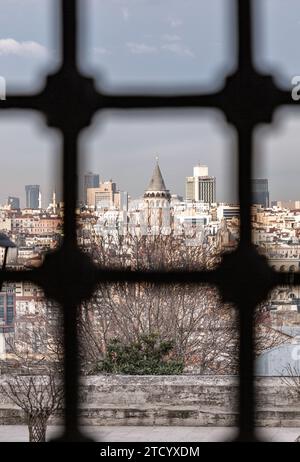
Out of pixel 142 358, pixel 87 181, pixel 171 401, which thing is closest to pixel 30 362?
pixel 142 358

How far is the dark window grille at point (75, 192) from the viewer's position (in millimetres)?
840

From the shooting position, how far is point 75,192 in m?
0.84

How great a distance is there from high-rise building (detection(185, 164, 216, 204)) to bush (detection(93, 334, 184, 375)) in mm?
2230

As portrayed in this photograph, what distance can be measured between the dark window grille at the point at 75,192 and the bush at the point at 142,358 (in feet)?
30.7

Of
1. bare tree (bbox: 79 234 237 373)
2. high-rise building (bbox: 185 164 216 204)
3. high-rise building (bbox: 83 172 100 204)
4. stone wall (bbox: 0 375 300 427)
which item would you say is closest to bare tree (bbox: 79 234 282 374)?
bare tree (bbox: 79 234 237 373)

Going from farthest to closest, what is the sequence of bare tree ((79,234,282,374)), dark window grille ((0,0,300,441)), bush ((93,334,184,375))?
bare tree ((79,234,282,374)), bush ((93,334,184,375)), dark window grille ((0,0,300,441))

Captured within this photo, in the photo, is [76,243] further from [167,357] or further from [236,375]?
[167,357]

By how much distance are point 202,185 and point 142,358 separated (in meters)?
3.78

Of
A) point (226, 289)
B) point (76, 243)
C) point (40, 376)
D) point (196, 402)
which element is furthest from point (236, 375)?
point (40, 376)

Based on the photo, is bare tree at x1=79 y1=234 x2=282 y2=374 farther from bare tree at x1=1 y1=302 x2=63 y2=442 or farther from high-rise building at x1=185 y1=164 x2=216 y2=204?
high-rise building at x1=185 y1=164 x2=216 y2=204

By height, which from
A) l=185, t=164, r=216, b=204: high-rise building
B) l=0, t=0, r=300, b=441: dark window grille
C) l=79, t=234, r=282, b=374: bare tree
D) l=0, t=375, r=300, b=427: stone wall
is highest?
l=185, t=164, r=216, b=204: high-rise building

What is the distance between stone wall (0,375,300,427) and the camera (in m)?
8.79

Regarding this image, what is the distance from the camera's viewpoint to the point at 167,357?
36.5 ft

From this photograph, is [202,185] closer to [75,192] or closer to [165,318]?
[165,318]
